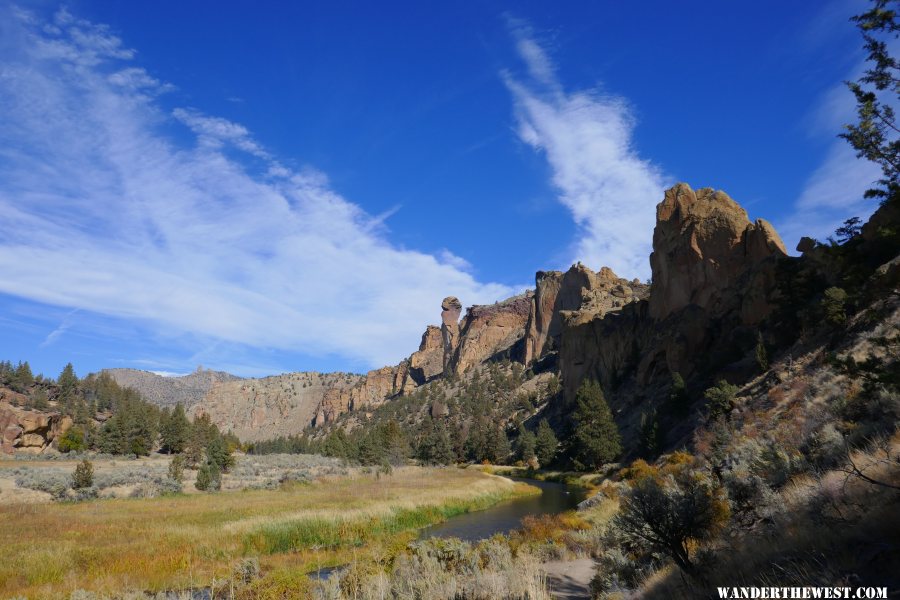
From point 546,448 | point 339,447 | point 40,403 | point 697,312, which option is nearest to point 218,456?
point 339,447

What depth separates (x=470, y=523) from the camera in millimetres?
29859

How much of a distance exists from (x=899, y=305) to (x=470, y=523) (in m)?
27.3

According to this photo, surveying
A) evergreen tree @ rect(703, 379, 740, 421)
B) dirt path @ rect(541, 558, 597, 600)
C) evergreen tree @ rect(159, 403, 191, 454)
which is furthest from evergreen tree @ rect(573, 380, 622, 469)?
evergreen tree @ rect(159, 403, 191, 454)

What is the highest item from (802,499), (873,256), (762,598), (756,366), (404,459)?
(873,256)

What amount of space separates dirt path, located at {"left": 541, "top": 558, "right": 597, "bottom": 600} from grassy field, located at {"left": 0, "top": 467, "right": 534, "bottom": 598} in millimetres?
4939

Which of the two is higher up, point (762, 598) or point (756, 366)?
point (756, 366)

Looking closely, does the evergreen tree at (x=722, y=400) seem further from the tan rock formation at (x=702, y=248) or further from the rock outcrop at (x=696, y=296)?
the tan rock formation at (x=702, y=248)

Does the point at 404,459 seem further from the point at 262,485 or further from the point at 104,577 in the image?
the point at 104,577

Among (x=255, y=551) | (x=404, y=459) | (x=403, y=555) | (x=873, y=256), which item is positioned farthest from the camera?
(x=404, y=459)

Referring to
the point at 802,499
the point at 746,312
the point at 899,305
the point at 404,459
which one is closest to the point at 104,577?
the point at 802,499

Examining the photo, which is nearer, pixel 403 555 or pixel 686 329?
pixel 403 555

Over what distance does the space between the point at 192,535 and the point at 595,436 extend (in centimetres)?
4906

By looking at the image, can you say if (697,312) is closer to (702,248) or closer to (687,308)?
(687,308)

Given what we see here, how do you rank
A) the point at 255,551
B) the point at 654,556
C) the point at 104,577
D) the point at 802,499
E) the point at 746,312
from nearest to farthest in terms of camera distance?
1. the point at 802,499
2. the point at 654,556
3. the point at 104,577
4. the point at 255,551
5. the point at 746,312
